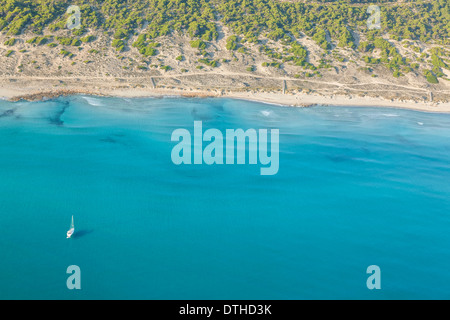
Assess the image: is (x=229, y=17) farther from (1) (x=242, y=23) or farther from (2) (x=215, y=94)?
(2) (x=215, y=94)

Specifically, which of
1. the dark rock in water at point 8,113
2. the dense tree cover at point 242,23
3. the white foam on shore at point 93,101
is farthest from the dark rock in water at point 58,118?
the dense tree cover at point 242,23

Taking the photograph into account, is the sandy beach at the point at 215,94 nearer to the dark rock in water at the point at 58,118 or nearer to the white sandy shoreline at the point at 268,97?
the white sandy shoreline at the point at 268,97

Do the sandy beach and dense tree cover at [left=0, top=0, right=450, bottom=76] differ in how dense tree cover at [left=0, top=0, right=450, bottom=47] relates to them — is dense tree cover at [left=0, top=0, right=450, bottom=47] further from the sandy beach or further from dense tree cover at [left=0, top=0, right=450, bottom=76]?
the sandy beach

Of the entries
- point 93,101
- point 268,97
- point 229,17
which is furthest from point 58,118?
point 229,17

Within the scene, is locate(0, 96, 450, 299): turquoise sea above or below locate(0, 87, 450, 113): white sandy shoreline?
below

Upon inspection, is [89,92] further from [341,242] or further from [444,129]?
[444,129]

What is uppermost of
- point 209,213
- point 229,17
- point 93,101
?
point 229,17

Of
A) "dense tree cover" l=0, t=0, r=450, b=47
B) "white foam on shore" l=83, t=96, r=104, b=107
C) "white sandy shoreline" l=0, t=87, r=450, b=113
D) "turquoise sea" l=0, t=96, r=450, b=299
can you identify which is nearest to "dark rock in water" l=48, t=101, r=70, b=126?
"turquoise sea" l=0, t=96, r=450, b=299

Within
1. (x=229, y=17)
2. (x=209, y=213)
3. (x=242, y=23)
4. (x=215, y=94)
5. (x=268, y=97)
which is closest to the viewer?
(x=209, y=213)
